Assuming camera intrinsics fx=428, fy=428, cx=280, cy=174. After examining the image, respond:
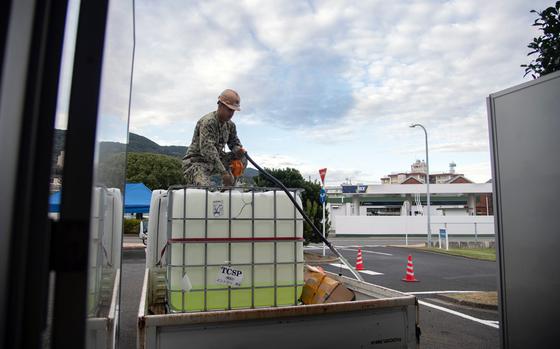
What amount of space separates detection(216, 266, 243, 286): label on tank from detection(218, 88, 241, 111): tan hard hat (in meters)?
1.61

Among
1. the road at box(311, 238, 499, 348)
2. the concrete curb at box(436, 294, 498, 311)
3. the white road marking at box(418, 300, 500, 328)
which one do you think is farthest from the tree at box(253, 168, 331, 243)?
the white road marking at box(418, 300, 500, 328)

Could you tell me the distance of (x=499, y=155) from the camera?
128 inches

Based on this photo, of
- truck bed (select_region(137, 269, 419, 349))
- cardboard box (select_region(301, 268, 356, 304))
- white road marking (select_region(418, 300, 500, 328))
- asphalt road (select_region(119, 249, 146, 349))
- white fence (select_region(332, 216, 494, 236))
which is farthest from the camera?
white fence (select_region(332, 216, 494, 236))

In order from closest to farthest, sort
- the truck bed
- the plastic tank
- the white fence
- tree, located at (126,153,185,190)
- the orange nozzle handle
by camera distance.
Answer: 1. the truck bed
2. the plastic tank
3. the orange nozzle handle
4. the white fence
5. tree, located at (126,153,185,190)

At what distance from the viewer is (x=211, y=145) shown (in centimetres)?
387

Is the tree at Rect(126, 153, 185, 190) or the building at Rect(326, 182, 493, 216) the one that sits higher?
the tree at Rect(126, 153, 185, 190)

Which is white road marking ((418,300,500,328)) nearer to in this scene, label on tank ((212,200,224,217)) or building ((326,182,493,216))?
label on tank ((212,200,224,217))

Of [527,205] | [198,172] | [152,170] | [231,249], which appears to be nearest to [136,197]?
[198,172]

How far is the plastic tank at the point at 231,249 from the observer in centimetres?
281

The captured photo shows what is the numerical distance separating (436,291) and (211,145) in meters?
8.10

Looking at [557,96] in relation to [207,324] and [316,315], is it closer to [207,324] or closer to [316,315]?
[316,315]

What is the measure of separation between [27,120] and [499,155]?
3229mm

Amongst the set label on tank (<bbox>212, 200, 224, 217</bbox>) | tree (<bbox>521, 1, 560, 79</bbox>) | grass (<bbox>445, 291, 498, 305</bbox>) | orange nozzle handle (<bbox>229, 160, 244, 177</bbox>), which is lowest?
grass (<bbox>445, 291, 498, 305</bbox>)

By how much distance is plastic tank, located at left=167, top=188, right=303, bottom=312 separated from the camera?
2.81 meters
